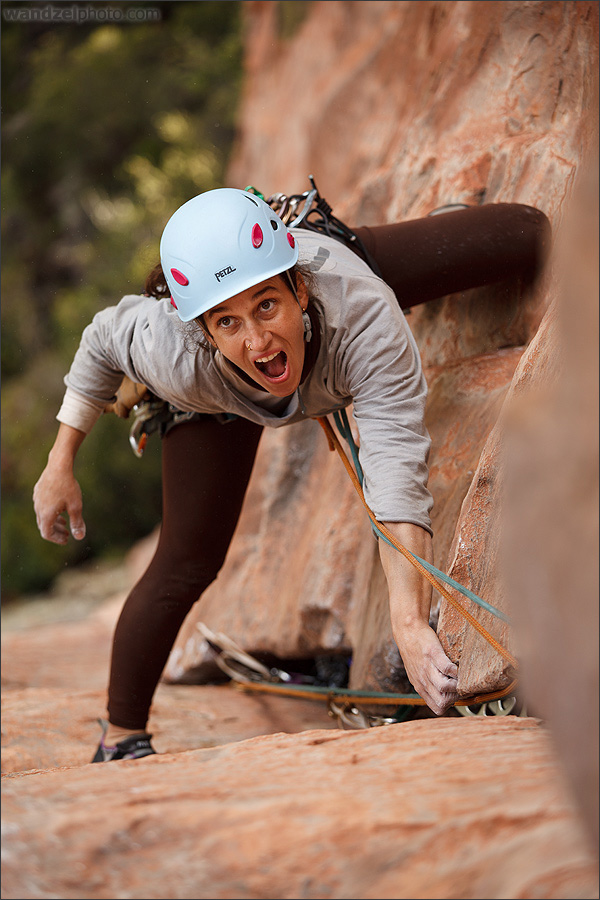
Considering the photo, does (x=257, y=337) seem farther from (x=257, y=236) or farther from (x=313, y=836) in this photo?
(x=313, y=836)

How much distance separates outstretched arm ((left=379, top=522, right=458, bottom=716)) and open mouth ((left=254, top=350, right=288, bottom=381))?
1.23 feet

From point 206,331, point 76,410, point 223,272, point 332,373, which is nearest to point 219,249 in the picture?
point 223,272

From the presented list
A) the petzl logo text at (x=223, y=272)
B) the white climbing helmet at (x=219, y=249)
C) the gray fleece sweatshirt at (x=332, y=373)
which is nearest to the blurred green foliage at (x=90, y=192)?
the gray fleece sweatshirt at (x=332, y=373)

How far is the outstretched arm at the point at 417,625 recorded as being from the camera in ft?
4.80

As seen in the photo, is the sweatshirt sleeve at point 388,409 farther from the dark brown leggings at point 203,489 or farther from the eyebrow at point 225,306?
the dark brown leggings at point 203,489

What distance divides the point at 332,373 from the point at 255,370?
178 millimetres

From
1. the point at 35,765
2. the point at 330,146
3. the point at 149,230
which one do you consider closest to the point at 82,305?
the point at 149,230

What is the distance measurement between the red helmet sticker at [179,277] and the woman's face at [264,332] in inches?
3.0

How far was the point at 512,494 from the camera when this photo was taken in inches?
34.4

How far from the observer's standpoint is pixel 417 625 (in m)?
1.51

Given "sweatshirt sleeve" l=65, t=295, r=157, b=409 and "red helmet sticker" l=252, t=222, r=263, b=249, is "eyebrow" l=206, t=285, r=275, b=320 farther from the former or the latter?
"sweatshirt sleeve" l=65, t=295, r=157, b=409

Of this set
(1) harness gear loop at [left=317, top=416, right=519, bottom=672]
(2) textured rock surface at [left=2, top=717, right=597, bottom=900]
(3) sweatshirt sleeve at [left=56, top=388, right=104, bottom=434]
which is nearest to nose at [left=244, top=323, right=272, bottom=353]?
(1) harness gear loop at [left=317, top=416, right=519, bottom=672]

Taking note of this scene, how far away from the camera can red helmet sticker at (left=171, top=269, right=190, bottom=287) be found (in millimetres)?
1662

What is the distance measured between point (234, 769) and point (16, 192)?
37.2ft
